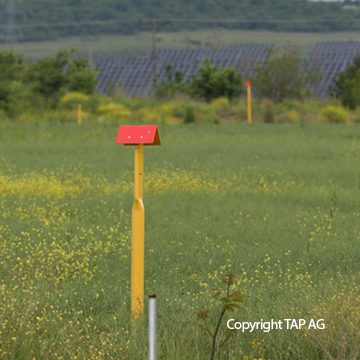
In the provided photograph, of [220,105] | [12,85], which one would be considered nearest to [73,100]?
[12,85]

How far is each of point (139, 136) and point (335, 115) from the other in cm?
2712

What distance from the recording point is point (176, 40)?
122m

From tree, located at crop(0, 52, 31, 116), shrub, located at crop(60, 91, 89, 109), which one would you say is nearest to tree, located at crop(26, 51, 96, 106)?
tree, located at crop(0, 52, 31, 116)

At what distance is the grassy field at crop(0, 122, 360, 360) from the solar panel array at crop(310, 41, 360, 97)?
109ft

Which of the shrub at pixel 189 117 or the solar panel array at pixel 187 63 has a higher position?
the shrub at pixel 189 117

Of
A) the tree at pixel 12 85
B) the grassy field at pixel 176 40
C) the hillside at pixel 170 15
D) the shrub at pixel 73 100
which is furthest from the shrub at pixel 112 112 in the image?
the hillside at pixel 170 15

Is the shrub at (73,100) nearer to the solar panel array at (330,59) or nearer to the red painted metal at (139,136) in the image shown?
the solar panel array at (330,59)

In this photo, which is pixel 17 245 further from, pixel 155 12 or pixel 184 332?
pixel 155 12

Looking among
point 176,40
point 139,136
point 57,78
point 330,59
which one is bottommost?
point 176,40

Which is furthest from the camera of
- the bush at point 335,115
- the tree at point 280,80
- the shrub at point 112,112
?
the tree at point 280,80

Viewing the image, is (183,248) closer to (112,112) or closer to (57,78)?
(112,112)

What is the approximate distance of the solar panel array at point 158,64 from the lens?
67.4 m

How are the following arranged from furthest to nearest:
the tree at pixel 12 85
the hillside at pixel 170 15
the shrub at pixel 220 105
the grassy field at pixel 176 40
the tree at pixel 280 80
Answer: the hillside at pixel 170 15, the grassy field at pixel 176 40, the tree at pixel 280 80, the tree at pixel 12 85, the shrub at pixel 220 105

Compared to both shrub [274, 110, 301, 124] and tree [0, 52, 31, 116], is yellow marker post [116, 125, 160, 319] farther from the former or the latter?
tree [0, 52, 31, 116]
